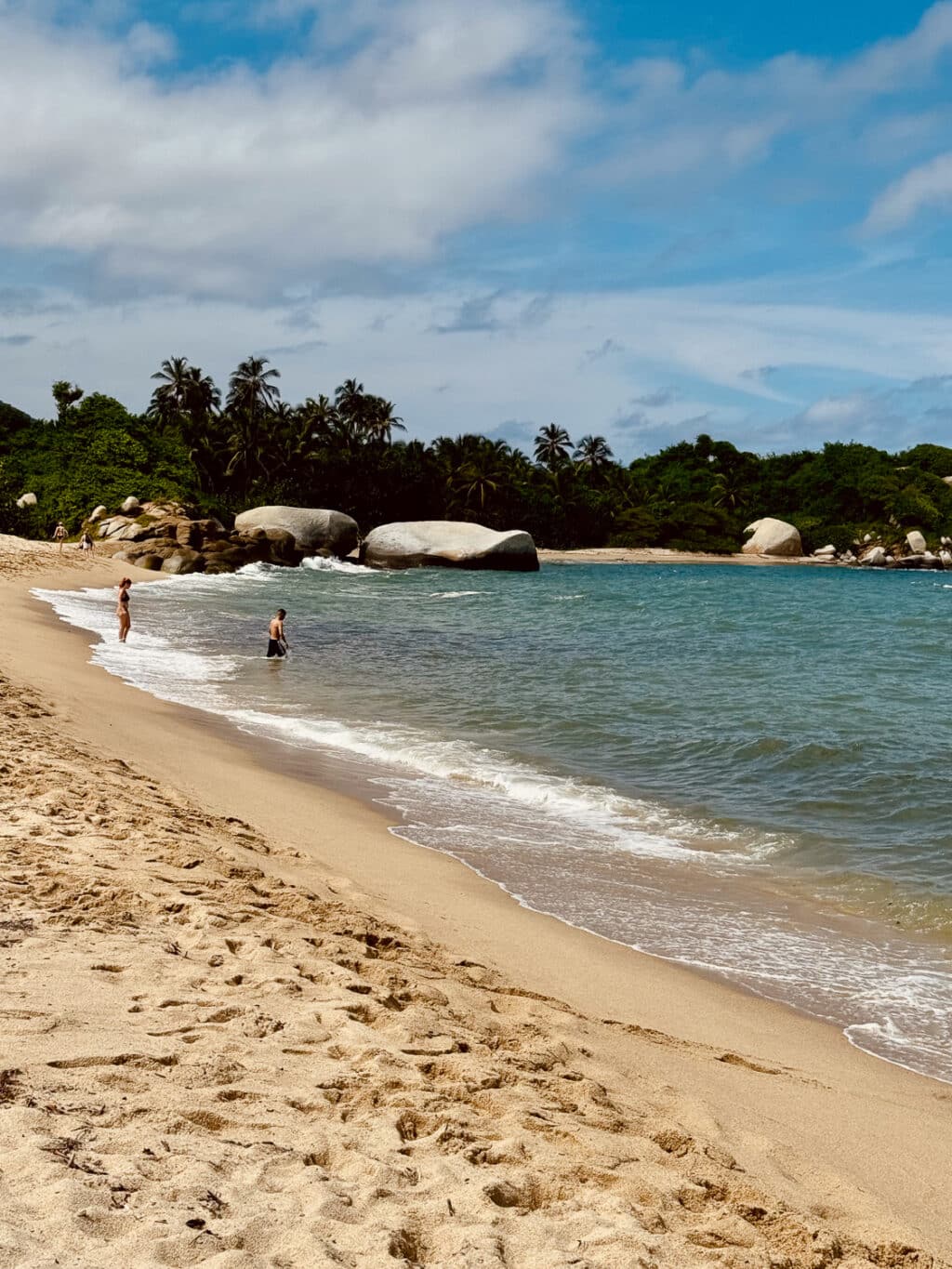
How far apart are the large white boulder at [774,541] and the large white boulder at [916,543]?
29.6 ft

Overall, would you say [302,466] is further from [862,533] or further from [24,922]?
[24,922]

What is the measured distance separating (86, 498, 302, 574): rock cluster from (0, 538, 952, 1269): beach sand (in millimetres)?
42724

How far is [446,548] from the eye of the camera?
5819cm

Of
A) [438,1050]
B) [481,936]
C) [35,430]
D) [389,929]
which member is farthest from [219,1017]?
[35,430]

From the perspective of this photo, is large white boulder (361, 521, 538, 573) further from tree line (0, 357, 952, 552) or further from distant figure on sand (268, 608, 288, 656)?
distant figure on sand (268, 608, 288, 656)

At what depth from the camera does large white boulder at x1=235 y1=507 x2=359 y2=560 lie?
5991cm

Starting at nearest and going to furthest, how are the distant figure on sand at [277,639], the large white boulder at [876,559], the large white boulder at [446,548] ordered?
the distant figure on sand at [277,639] → the large white boulder at [446,548] → the large white boulder at [876,559]

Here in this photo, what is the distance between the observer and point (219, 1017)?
4578 millimetres

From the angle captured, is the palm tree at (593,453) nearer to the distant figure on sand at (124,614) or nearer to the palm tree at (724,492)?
the palm tree at (724,492)

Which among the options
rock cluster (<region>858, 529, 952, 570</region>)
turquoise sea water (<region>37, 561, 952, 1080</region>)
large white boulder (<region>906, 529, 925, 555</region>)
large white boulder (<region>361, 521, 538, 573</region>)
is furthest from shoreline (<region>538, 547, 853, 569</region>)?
turquoise sea water (<region>37, 561, 952, 1080</region>)

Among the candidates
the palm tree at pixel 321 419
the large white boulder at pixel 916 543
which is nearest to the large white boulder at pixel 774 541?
the large white boulder at pixel 916 543

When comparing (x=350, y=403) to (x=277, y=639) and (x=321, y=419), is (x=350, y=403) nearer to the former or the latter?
(x=321, y=419)

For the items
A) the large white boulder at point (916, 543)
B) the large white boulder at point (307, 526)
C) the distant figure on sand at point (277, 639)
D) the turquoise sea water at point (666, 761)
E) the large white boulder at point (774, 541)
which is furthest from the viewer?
the large white boulder at point (774, 541)

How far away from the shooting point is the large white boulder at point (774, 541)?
91812mm
